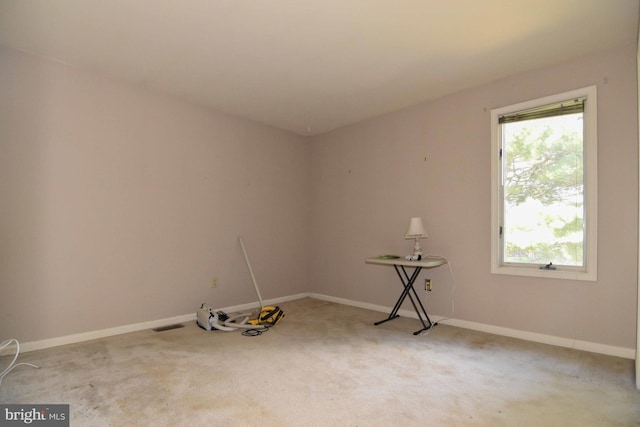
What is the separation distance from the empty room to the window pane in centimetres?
2

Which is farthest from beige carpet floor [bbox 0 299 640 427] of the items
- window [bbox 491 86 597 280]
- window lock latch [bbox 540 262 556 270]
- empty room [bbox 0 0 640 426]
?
window [bbox 491 86 597 280]

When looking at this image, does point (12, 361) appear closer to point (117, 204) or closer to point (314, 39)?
point (117, 204)

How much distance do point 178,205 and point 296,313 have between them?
1.90 metres

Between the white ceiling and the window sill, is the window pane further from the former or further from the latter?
the white ceiling

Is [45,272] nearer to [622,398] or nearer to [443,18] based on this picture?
[443,18]

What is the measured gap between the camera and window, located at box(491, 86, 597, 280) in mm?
2908

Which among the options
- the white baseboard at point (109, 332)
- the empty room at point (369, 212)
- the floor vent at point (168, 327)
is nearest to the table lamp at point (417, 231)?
the empty room at point (369, 212)

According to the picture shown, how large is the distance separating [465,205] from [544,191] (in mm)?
716

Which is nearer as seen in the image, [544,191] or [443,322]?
[544,191]

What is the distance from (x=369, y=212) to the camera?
456 cm

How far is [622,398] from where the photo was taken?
204cm

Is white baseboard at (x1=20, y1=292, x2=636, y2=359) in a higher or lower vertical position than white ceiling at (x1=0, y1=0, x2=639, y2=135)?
lower

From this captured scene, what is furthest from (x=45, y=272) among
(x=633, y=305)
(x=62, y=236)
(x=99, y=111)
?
(x=633, y=305)

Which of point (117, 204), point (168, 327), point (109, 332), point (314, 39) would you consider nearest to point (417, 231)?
point (314, 39)
